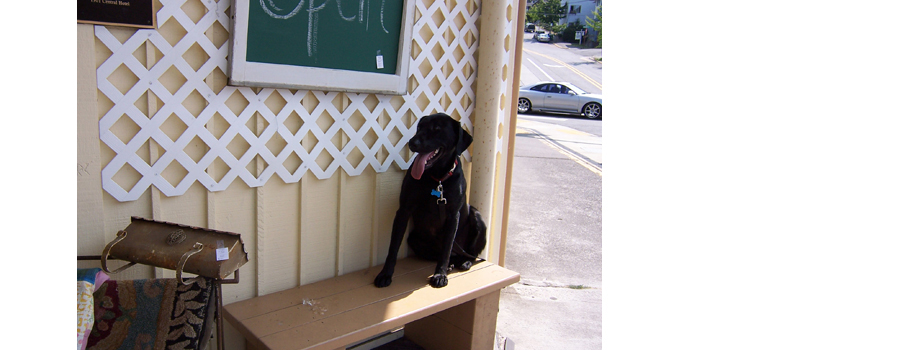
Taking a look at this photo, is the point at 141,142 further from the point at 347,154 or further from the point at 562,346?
the point at 562,346

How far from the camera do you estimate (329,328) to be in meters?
1.86

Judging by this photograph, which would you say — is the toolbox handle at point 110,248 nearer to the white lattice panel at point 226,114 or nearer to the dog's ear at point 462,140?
the white lattice panel at point 226,114

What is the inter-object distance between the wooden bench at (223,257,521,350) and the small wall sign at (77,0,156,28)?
108 centimetres

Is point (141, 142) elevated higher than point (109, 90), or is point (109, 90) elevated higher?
point (109, 90)

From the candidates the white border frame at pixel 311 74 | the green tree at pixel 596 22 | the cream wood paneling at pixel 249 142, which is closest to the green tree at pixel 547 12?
the green tree at pixel 596 22

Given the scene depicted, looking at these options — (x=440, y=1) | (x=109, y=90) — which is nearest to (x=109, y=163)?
(x=109, y=90)

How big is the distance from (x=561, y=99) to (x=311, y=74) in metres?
14.3

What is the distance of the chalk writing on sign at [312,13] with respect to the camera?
1867mm

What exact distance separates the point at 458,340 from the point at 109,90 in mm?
1847

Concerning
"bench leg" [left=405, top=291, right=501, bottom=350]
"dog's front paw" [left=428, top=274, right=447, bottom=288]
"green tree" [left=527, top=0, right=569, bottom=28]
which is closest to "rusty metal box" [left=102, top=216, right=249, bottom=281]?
"dog's front paw" [left=428, top=274, right=447, bottom=288]

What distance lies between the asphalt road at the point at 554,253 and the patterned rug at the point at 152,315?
1725 millimetres

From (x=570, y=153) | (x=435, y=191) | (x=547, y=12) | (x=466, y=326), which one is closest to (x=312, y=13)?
(x=435, y=191)

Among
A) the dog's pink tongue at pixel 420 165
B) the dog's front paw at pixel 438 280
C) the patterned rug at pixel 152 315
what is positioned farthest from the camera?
the dog's front paw at pixel 438 280

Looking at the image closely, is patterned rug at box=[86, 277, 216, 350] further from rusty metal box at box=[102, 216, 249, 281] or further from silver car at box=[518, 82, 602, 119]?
silver car at box=[518, 82, 602, 119]
